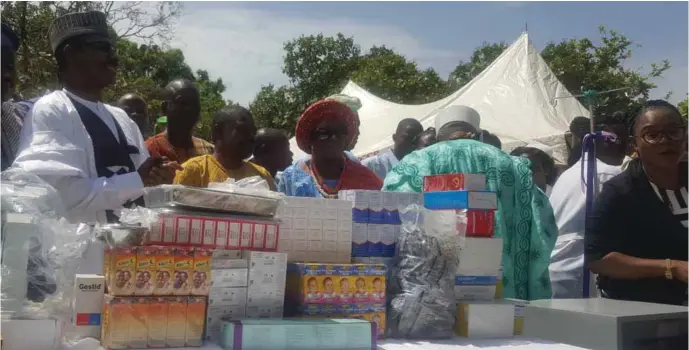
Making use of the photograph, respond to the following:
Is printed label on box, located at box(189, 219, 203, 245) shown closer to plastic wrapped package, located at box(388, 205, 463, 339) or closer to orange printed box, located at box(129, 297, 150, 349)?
orange printed box, located at box(129, 297, 150, 349)

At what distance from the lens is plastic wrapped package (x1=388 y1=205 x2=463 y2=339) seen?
6.40 feet

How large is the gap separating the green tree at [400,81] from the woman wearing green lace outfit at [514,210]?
2202cm

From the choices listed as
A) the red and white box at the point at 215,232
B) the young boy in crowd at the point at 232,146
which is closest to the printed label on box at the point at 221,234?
the red and white box at the point at 215,232

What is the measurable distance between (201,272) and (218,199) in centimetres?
20

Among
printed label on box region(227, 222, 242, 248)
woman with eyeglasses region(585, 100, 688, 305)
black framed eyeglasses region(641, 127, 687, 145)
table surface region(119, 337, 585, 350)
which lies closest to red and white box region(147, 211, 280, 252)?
printed label on box region(227, 222, 242, 248)

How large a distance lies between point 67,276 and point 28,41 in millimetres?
8383

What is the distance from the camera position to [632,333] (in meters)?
1.74

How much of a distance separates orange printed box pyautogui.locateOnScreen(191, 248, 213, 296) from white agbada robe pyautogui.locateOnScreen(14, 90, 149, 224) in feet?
1.77

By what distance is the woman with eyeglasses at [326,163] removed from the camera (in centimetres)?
290

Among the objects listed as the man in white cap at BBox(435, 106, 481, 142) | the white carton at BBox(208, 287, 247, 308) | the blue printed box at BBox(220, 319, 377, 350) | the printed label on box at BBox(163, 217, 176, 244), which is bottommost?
the blue printed box at BBox(220, 319, 377, 350)

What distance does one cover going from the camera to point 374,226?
2057 mm

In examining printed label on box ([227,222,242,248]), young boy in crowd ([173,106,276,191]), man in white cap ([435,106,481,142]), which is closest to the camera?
printed label on box ([227,222,242,248])

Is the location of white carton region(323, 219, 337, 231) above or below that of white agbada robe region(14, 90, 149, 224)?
below

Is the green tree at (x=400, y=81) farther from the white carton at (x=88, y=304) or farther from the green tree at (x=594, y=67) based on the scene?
the white carton at (x=88, y=304)
